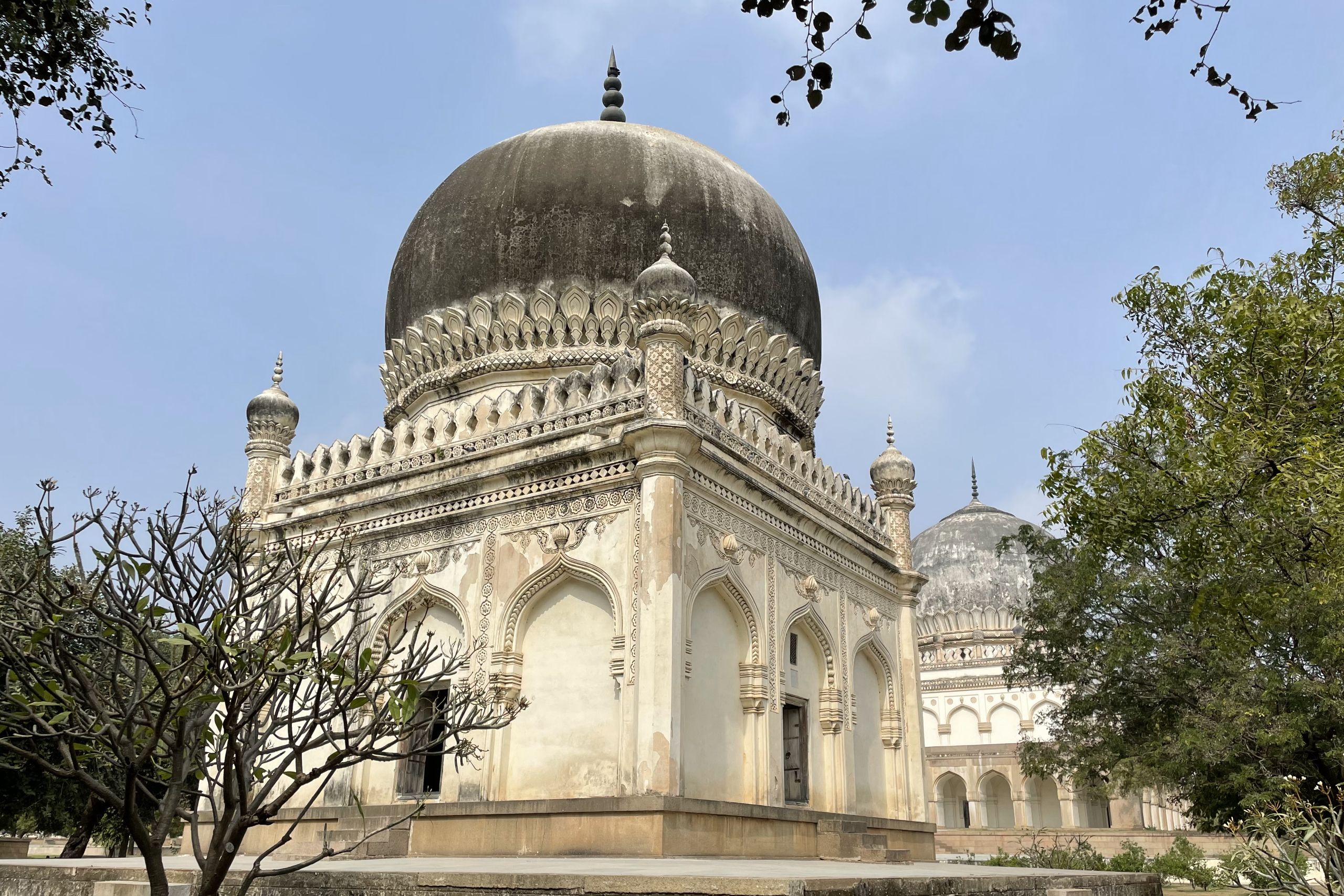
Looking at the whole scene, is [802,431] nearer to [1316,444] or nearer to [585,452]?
[585,452]

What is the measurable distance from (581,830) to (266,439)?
6.33 metres

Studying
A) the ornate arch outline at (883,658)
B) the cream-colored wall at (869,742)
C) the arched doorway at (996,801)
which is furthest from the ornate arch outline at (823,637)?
the arched doorway at (996,801)

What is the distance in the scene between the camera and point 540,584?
967 centimetres

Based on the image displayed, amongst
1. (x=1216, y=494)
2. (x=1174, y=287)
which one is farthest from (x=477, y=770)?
(x=1174, y=287)

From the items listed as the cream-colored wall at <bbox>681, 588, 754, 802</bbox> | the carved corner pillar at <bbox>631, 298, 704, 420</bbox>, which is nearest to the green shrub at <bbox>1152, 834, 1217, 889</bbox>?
the cream-colored wall at <bbox>681, 588, 754, 802</bbox>

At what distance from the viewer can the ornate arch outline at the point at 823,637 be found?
436 inches

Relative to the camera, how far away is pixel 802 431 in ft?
44.9

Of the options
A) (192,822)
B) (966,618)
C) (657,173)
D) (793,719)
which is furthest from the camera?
(966,618)

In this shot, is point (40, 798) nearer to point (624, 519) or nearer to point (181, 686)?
point (624, 519)

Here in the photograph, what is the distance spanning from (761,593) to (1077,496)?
298cm

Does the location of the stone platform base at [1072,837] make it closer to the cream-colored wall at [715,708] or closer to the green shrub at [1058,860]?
the green shrub at [1058,860]

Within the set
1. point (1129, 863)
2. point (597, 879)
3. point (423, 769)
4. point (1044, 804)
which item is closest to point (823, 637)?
point (423, 769)

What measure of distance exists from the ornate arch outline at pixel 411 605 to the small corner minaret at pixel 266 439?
2502mm

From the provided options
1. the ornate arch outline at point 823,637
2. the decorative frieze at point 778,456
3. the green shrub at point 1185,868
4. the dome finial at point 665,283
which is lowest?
the green shrub at point 1185,868
